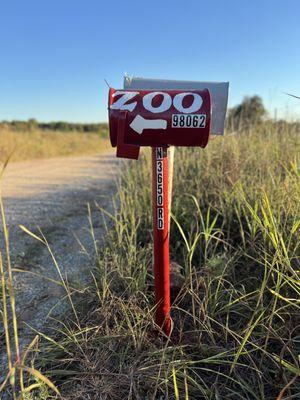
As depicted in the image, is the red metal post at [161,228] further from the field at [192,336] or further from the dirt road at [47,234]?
the dirt road at [47,234]

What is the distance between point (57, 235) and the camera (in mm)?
2896

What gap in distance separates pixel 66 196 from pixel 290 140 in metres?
2.68

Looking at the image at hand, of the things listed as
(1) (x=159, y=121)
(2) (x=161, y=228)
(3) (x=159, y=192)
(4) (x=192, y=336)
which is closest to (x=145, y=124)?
(1) (x=159, y=121)

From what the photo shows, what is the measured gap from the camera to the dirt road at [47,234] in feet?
5.98

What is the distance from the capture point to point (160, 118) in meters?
1.21

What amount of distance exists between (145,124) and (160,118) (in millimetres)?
52

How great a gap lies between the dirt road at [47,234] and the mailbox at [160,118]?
23.0 inches

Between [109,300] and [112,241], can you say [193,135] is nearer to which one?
[109,300]

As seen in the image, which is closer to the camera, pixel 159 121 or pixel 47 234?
pixel 159 121

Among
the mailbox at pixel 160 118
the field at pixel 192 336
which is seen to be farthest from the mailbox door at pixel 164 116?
the field at pixel 192 336

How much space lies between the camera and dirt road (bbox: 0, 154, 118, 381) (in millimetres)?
1821

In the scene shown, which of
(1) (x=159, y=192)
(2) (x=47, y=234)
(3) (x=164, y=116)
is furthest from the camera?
(2) (x=47, y=234)

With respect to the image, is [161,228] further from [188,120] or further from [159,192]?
[188,120]

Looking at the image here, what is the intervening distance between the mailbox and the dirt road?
23.0 inches
